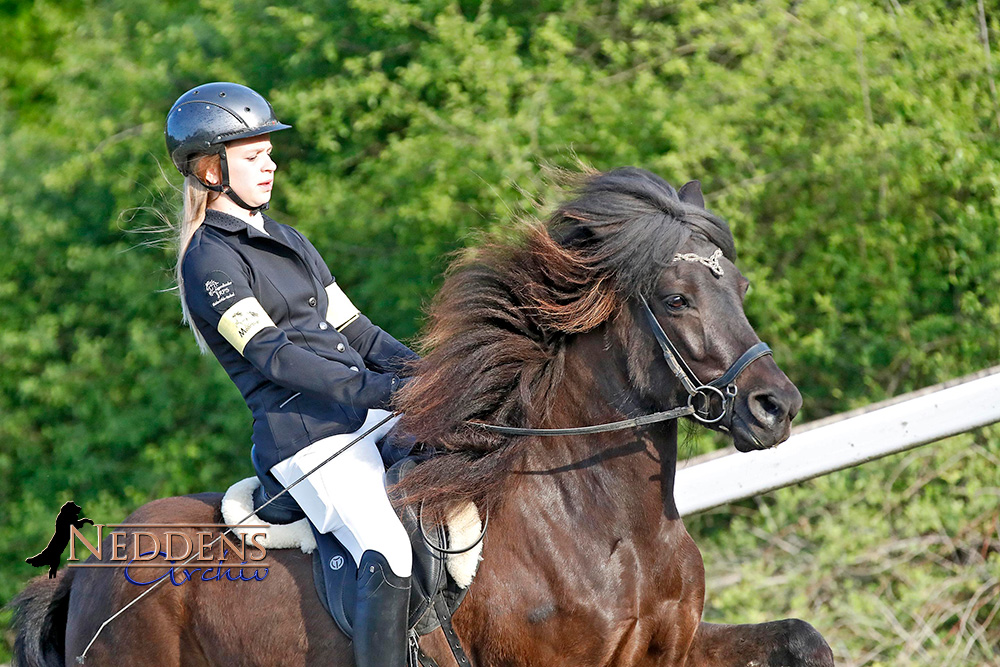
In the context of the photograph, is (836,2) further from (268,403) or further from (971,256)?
(268,403)

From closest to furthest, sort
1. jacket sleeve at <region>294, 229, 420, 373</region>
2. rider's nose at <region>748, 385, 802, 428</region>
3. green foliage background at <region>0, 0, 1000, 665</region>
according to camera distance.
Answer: rider's nose at <region>748, 385, 802, 428</region> < jacket sleeve at <region>294, 229, 420, 373</region> < green foliage background at <region>0, 0, 1000, 665</region>

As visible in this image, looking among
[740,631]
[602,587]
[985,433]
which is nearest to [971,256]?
[985,433]

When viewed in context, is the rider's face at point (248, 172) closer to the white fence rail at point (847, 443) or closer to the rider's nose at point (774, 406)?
the rider's nose at point (774, 406)

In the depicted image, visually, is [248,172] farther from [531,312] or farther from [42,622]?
[42,622]

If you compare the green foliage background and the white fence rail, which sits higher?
the white fence rail

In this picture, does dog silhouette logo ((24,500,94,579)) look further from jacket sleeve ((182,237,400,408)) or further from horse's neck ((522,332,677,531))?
horse's neck ((522,332,677,531))

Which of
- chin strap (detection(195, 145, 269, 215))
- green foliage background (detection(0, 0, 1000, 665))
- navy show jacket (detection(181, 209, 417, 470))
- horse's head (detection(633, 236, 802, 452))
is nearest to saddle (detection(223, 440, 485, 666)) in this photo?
navy show jacket (detection(181, 209, 417, 470))

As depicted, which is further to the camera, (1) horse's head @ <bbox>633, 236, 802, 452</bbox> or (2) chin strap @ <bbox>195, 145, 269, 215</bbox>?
(2) chin strap @ <bbox>195, 145, 269, 215</bbox>

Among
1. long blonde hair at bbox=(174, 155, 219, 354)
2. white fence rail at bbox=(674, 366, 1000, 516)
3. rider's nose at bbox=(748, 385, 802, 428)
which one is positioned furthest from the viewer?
white fence rail at bbox=(674, 366, 1000, 516)

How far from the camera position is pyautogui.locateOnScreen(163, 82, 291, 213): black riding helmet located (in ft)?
12.1

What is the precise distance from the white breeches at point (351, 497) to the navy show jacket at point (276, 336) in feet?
0.19

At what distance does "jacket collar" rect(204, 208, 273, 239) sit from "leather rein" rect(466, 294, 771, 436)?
3.52 ft

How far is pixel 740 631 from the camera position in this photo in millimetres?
3689

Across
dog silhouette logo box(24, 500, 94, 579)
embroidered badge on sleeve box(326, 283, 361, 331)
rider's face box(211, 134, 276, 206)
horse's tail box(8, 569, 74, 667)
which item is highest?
rider's face box(211, 134, 276, 206)
